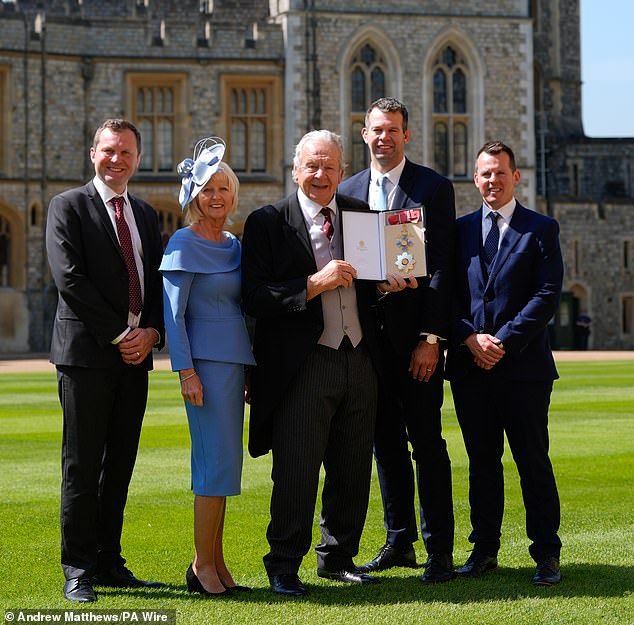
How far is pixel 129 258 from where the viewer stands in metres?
6.09

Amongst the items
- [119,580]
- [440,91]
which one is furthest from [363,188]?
[440,91]

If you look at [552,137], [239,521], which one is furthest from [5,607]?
[552,137]

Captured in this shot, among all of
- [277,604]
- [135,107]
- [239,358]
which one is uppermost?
[135,107]

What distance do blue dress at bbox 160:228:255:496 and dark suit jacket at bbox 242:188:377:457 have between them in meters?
0.11

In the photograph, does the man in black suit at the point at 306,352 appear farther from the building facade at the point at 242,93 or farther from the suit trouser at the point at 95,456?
the building facade at the point at 242,93

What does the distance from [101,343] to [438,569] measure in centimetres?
187

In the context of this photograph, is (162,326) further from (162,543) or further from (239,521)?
(239,521)

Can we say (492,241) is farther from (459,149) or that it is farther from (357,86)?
(459,149)

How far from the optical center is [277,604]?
5555mm

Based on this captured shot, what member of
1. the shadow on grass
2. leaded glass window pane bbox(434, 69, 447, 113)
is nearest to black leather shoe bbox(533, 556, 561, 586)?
the shadow on grass

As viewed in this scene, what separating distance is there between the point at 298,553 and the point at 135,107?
26204 millimetres

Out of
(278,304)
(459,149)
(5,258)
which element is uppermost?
(459,149)

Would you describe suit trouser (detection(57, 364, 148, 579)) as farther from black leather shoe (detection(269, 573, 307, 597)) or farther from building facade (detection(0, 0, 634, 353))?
building facade (detection(0, 0, 634, 353))

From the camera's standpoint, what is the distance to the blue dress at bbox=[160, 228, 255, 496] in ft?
19.3
